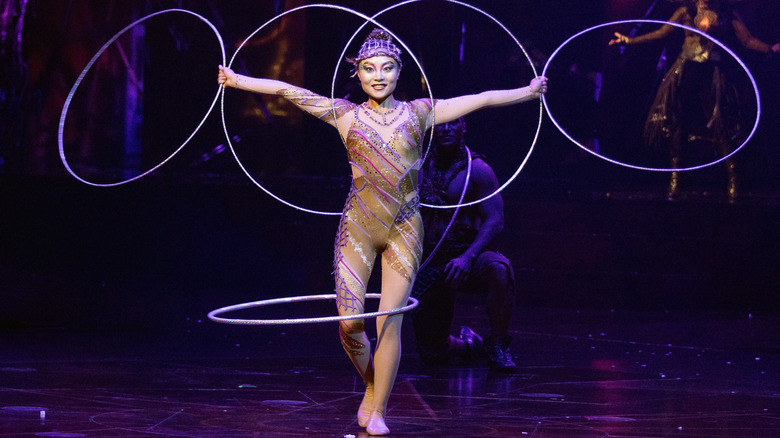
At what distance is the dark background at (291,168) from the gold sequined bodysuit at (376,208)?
3792 mm

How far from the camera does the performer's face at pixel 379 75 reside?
446cm

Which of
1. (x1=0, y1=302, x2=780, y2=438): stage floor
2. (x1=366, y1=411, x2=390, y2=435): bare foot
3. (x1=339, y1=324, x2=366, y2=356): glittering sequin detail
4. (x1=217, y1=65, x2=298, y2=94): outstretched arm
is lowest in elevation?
(x1=0, y1=302, x2=780, y2=438): stage floor

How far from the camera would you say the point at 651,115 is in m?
10.0

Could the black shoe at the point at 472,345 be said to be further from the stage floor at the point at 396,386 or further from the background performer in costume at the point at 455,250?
the stage floor at the point at 396,386

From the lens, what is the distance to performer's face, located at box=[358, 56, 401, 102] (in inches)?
176

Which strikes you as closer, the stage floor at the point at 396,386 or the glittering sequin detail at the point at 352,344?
the stage floor at the point at 396,386

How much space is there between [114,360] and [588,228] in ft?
14.3

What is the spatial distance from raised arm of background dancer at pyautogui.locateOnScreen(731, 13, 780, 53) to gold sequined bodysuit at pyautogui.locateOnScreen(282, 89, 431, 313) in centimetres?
621

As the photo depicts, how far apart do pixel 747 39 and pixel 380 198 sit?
6.50 m

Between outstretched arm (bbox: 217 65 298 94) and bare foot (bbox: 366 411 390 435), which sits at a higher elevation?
outstretched arm (bbox: 217 65 298 94)

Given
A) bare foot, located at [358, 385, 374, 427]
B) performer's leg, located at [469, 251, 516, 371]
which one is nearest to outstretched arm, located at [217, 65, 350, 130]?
bare foot, located at [358, 385, 374, 427]

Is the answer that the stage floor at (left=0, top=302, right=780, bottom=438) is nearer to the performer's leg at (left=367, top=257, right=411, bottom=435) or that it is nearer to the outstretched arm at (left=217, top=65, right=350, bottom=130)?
the performer's leg at (left=367, top=257, right=411, bottom=435)

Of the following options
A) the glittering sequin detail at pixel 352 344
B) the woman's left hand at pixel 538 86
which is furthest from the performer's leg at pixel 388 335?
the woman's left hand at pixel 538 86

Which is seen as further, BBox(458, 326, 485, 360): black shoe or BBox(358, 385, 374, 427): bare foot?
BBox(458, 326, 485, 360): black shoe
